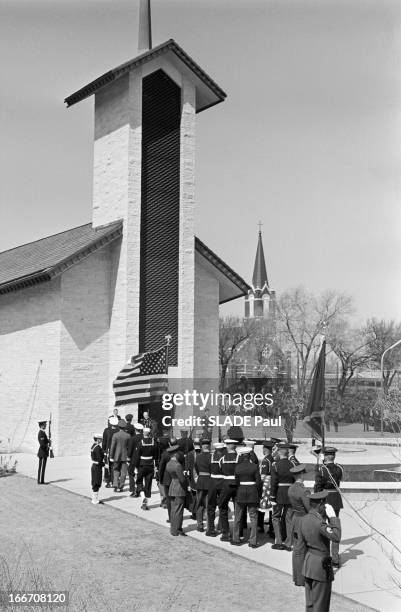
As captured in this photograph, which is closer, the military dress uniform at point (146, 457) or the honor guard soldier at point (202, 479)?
the honor guard soldier at point (202, 479)

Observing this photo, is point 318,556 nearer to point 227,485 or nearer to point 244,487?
point 244,487

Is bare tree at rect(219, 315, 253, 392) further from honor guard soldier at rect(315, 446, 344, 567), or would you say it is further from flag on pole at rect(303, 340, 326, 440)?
honor guard soldier at rect(315, 446, 344, 567)

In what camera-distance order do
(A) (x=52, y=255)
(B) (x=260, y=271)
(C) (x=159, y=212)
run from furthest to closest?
(B) (x=260, y=271) < (A) (x=52, y=255) < (C) (x=159, y=212)

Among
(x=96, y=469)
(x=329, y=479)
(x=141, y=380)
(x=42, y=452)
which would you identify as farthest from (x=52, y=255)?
(x=329, y=479)

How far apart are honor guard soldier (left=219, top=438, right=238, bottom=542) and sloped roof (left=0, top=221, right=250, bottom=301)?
46.8 feet

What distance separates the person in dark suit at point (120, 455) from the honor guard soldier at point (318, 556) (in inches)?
372

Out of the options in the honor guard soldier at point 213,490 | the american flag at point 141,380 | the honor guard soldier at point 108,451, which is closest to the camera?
the honor guard soldier at point 213,490

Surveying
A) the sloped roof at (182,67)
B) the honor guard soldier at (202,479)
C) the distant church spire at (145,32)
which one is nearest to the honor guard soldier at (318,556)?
the honor guard soldier at (202,479)

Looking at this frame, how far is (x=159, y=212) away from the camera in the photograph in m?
28.0

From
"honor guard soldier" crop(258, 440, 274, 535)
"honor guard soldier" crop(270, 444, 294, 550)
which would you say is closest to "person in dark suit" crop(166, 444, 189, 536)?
"honor guard soldier" crop(258, 440, 274, 535)

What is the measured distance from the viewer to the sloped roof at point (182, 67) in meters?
27.1

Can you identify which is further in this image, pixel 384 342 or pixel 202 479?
pixel 384 342

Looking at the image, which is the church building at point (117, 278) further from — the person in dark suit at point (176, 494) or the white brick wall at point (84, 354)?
the person in dark suit at point (176, 494)

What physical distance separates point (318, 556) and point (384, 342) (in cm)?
5796
